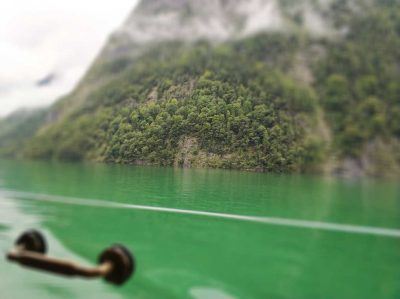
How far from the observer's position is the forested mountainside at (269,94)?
327 centimetres

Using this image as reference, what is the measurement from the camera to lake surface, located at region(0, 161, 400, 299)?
3.34m

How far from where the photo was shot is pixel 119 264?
2.22m

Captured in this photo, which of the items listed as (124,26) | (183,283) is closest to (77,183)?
(124,26)

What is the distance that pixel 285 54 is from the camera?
3.84 m

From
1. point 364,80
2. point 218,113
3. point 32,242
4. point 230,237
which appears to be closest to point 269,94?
point 218,113

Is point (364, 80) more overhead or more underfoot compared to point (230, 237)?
more overhead

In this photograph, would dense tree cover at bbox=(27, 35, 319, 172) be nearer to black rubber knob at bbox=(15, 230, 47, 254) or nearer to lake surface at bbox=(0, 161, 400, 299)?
lake surface at bbox=(0, 161, 400, 299)

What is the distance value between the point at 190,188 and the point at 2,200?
4797 mm

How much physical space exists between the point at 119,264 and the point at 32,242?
75 cm

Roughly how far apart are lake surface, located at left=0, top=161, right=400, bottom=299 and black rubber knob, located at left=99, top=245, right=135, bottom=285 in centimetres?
116

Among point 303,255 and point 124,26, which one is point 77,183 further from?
point 303,255

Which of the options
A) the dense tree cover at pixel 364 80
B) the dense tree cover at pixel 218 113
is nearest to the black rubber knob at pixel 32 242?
the dense tree cover at pixel 218 113

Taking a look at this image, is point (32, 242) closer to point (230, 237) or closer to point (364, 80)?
point (230, 237)

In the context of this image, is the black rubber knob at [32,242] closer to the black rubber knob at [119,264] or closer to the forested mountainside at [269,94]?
the black rubber knob at [119,264]
